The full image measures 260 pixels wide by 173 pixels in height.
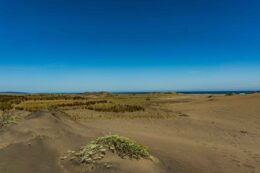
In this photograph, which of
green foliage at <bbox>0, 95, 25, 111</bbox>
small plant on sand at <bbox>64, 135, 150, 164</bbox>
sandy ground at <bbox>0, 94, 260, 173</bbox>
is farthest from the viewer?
green foliage at <bbox>0, 95, 25, 111</bbox>

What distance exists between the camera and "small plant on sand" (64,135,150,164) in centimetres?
751

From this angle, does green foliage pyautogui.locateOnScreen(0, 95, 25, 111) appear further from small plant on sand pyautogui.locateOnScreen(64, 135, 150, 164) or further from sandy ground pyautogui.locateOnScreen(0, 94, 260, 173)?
small plant on sand pyautogui.locateOnScreen(64, 135, 150, 164)

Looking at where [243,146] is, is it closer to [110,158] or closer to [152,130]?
[152,130]

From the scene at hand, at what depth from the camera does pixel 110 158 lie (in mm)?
7418

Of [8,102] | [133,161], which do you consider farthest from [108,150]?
[8,102]

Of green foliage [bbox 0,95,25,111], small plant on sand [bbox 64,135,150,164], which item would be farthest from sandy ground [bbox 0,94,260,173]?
green foliage [bbox 0,95,25,111]

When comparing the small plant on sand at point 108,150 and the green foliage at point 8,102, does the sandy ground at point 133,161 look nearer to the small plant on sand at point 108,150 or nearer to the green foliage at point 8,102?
the small plant on sand at point 108,150

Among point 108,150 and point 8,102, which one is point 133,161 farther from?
point 8,102

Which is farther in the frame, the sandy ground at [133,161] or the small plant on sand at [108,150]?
the small plant on sand at [108,150]

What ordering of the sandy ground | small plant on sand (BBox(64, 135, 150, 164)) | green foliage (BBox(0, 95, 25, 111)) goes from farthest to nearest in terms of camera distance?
green foliage (BBox(0, 95, 25, 111))
small plant on sand (BBox(64, 135, 150, 164))
the sandy ground

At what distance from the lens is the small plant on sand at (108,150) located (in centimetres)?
751

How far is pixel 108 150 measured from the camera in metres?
7.80

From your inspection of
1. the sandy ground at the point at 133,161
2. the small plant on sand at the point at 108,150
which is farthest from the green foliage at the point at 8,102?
the small plant on sand at the point at 108,150

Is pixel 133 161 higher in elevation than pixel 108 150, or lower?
lower
